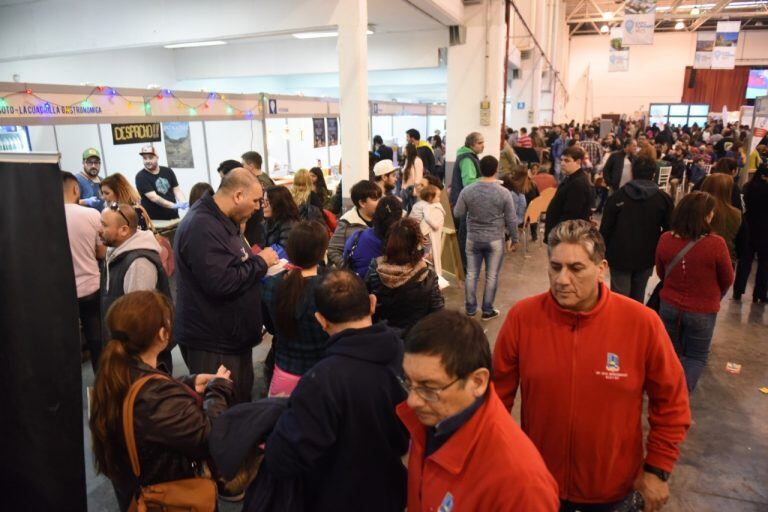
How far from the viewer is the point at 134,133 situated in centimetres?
529

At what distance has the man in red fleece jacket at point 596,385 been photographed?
5.32 feet

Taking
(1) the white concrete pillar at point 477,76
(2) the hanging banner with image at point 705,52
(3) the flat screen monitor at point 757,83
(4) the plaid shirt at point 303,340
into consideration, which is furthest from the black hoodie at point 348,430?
(3) the flat screen monitor at point 757,83

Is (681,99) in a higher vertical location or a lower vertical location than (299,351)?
higher

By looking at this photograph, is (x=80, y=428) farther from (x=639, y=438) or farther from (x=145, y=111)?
(x=145, y=111)

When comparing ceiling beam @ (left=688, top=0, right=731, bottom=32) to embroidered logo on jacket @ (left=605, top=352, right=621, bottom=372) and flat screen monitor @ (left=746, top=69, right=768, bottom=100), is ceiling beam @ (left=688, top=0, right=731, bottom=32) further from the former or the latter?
embroidered logo on jacket @ (left=605, top=352, right=621, bottom=372)

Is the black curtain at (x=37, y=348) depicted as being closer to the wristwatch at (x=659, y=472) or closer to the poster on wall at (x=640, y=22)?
the wristwatch at (x=659, y=472)

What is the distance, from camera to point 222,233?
261 centimetres

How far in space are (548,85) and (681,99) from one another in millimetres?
12445

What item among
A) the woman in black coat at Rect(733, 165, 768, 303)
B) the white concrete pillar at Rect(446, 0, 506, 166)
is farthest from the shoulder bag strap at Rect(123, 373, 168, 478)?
the white concrete pillar at Rect(446, 0, 506, 166)

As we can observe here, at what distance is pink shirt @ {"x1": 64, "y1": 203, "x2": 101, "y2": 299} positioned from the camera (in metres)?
3.28

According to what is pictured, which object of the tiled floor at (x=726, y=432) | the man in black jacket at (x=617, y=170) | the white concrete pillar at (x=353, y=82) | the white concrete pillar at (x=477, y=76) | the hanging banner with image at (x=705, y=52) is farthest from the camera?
the hanging banner with image at (x=705, y=52)

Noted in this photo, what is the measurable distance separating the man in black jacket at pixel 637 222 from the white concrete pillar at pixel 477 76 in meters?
5.52

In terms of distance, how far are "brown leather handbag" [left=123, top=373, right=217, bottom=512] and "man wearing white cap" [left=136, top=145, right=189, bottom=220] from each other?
499 centimetres

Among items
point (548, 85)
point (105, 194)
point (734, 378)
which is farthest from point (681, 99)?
point (105, 194)
